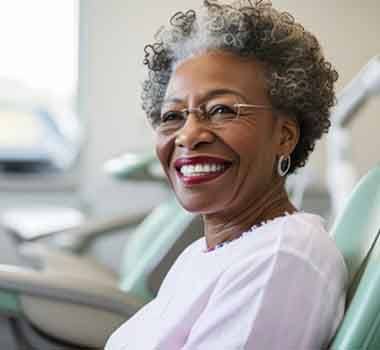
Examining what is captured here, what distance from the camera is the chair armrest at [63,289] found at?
1.90 m

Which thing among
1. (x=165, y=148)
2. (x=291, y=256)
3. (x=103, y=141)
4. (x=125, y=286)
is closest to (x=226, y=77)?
(x=165, y=148)

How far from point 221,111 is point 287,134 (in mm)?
119

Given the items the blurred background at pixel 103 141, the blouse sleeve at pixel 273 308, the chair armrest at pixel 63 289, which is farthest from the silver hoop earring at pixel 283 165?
the blurred background at pixel 103 141

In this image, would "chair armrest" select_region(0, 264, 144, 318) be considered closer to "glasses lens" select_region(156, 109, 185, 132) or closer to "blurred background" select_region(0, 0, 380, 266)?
Result: "glasses lens" select_region(156, 109, 185, 132)

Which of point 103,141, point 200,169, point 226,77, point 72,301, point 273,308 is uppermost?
point 226,77

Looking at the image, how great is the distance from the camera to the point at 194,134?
3.65ft

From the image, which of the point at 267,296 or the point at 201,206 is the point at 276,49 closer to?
the point at 201,206

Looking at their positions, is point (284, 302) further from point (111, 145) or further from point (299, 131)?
point (111, 145)

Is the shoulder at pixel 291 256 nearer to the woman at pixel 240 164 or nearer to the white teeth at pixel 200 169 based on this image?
the woman at pixel 240 164

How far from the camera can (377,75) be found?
200 centimetres

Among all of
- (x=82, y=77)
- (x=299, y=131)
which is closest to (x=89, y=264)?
(x=82, y=77)

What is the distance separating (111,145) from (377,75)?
164 centimetres

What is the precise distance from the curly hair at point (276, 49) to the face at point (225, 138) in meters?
0.02

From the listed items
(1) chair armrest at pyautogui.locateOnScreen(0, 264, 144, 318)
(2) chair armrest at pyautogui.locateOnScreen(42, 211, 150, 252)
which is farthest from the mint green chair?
(2) chair armrest at pyautogui.locateOnScreen(42, 211, 150, 252)
